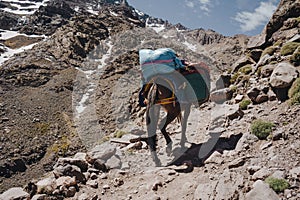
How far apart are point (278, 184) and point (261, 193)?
379mm

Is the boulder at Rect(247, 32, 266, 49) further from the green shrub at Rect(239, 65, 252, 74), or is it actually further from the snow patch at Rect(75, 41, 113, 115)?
the snow patch at Rect(75, 41, 113, 115)

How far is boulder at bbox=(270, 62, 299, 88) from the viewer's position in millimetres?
9578

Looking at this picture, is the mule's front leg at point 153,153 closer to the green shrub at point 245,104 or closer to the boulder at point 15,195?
the boulder at point 15,195

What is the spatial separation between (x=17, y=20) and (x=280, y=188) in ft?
526

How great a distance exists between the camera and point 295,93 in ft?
29.5

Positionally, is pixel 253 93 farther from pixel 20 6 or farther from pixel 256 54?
pixel 20 6

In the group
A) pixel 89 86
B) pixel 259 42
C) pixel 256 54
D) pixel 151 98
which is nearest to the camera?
pixel 151 98

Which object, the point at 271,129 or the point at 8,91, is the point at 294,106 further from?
the point at 8,91

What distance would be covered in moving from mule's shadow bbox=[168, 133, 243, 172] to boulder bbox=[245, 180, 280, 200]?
8.83ft

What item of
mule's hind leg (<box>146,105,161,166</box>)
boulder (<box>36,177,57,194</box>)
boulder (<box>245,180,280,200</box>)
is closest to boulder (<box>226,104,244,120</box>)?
mule's hind leg (<box>146,105,161,166</box>)

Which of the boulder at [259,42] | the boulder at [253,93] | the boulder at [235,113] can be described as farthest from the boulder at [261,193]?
the boulder at [259,42]

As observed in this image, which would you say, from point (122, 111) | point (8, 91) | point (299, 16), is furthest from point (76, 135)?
point (299, 16)

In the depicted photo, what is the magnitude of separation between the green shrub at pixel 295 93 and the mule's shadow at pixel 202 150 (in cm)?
196

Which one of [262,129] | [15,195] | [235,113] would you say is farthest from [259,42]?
[15,195]
